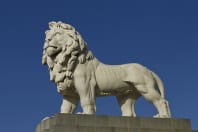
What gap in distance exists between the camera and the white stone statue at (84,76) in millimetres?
10172

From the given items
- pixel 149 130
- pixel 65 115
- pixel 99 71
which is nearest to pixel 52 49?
pixel 99 71

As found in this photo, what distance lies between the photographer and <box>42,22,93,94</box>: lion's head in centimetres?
1025

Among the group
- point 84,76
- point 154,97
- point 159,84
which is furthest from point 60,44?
point 159,84

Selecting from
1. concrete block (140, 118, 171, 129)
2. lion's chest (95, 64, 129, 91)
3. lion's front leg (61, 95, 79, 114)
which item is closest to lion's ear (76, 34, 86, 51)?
lion's chest (95, 64, 129, 91)

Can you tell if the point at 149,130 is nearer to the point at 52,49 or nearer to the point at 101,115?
the point at 101,115

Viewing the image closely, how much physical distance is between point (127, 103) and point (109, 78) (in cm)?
111

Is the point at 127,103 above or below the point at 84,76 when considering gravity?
below

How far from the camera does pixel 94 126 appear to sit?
9406mm

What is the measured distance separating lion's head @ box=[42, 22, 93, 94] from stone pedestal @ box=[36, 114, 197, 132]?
1.19 metres

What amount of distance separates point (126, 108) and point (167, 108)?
4.00 ft

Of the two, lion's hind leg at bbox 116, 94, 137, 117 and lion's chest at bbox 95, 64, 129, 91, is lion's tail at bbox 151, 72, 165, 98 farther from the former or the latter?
lion's chest at bbox 95, 64, 129, 91

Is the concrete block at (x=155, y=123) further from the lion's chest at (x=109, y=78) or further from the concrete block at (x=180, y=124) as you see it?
the lion's chest at (x=109, y=78)

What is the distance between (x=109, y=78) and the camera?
10461 millimetres

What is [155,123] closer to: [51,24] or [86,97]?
[86,97]
